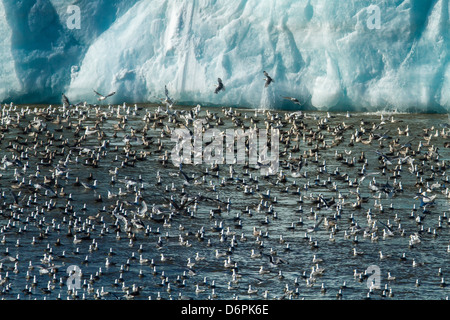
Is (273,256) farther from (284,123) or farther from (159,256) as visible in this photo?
(284,123)

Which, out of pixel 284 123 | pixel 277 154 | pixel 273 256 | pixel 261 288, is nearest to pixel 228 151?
pixel 277 154

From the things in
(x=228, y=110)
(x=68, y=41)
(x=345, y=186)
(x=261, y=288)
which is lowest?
(x=261, y=288)

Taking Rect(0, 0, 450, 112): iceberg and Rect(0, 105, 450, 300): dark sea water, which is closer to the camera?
Rect(0, 105, 450, 300): dark sea water

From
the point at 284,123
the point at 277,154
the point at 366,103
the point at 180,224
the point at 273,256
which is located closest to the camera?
the point at 273,256

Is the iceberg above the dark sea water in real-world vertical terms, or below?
above

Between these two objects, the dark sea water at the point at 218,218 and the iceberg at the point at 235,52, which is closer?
the dark sea water at the point at 218,218
